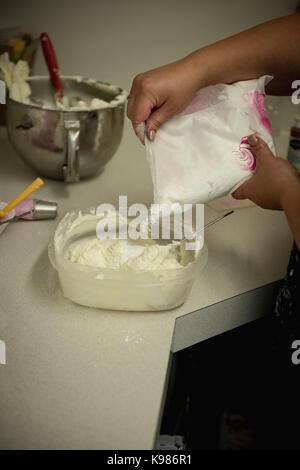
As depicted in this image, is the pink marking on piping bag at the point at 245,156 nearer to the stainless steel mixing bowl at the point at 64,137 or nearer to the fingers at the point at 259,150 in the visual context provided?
the fingers at the point at 259,150

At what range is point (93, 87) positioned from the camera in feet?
3.48

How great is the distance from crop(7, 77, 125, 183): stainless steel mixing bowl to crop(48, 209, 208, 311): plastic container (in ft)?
0.99

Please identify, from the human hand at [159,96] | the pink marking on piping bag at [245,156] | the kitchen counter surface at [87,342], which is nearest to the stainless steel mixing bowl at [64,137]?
the kitchen counter surface at [87,342]

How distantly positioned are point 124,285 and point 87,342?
91 mm

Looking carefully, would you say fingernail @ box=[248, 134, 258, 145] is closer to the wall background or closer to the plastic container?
the plastic container

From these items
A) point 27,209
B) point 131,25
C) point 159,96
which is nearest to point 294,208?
point 159,96

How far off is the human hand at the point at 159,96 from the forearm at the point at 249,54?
0.08 ft

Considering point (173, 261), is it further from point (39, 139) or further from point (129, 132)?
point (129, 132)

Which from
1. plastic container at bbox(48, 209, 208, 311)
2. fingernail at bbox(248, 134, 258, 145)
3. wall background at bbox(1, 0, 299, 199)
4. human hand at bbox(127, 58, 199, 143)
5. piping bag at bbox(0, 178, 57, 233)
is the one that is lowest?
plastic container at bbox(48, 209, 208, 311)

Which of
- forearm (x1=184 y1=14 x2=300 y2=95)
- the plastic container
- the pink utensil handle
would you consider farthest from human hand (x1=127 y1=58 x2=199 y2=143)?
the pink utensil handle

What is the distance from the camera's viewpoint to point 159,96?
26.7 inches

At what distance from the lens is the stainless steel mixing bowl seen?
0.89 metres

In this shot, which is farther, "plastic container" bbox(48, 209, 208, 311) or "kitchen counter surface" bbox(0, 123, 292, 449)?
"plastic container" bbox(48, 209, 208, 311)
